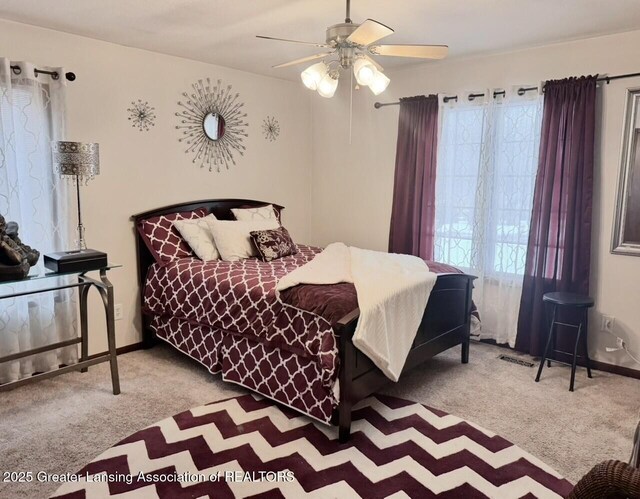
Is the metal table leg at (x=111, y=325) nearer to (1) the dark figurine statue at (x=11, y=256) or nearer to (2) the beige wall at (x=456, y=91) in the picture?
(1) the dark figurine statue at (x=11, y=256)

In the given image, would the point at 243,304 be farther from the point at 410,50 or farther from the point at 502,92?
the point at 502,92

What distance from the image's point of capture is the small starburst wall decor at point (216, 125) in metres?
3.91

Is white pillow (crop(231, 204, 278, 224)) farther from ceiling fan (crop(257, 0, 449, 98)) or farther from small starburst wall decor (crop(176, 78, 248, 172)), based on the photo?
ceiling fan (crop(257, 0, 449, 98))

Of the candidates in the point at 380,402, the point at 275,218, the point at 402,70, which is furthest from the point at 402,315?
the point at 402,70

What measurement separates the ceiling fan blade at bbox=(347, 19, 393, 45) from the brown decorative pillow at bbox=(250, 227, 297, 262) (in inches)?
73.4

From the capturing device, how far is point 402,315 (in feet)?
8.83

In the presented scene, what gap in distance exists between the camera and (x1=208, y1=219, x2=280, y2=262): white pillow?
11.9 ft

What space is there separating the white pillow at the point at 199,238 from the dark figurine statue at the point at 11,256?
3.92ft

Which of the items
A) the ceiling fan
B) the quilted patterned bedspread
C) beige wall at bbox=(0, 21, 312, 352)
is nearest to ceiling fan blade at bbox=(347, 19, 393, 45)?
the ceiling fan

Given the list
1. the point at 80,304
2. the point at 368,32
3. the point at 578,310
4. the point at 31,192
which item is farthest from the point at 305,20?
the point at 578,310

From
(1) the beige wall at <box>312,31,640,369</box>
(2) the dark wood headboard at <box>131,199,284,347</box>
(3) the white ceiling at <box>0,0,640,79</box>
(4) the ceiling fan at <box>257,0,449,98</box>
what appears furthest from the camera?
(2) the dark wood headboard at <box>131,199,284,347</box>

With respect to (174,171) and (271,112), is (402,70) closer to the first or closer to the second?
(271,112)

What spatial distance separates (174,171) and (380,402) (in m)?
2.47

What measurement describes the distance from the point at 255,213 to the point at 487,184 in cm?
200
